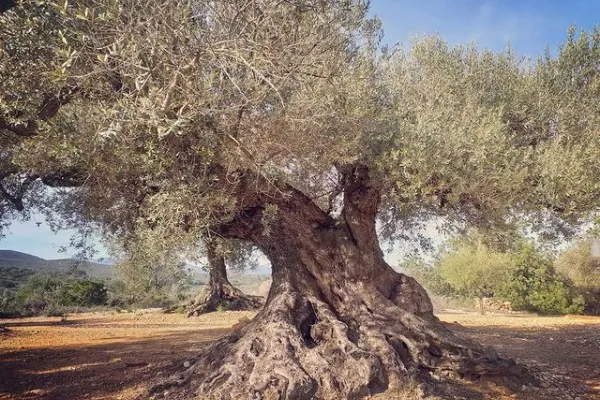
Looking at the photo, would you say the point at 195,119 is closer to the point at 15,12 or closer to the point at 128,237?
the point at 15,12

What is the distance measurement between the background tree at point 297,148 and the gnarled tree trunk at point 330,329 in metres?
0.03

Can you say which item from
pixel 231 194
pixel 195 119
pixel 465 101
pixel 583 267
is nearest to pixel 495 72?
pixel 465 101

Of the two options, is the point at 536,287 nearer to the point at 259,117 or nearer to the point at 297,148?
the point at 297,148

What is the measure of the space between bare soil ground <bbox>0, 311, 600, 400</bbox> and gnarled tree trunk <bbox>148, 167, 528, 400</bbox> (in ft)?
1.96

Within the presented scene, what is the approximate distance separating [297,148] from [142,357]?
6502 mm

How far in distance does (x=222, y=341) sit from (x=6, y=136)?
505cm

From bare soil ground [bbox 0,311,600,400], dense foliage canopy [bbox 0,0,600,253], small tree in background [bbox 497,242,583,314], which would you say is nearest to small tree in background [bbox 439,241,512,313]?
small tree in background [bbox 497,242,583,314]

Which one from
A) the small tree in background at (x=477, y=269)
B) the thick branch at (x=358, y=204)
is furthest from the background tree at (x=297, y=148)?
the small tree in background at (x=477, y=269)

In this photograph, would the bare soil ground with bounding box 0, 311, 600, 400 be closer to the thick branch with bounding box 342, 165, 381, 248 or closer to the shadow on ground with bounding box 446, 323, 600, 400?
the shadow on ground with bounding box 446, 323, 600, 400

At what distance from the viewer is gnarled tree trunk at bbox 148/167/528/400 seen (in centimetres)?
684

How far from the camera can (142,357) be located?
1069 centimetres

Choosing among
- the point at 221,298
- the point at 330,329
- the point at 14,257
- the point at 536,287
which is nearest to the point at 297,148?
the point at 330,329

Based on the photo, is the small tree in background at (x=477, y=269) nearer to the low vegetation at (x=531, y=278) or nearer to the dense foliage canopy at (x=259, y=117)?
the low vegetation at (x=531, y=278)

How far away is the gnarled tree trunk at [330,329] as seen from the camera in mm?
6840
